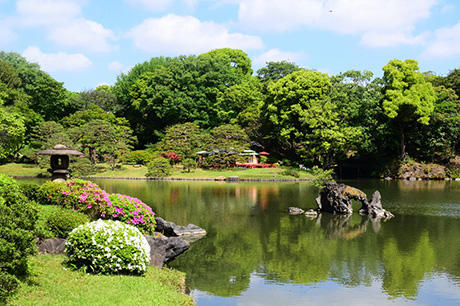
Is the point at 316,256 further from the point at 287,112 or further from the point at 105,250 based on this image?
the point at 287,112

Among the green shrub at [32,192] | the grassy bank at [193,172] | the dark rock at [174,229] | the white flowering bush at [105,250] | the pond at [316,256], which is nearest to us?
the white flowering bush at [105,250]

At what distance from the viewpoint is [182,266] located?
13.0m

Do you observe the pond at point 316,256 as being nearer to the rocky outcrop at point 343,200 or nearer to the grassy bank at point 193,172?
the rocky outcrop at point 343,200

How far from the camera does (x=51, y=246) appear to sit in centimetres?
1080

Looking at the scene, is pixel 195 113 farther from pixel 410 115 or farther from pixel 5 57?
pixel 5 57

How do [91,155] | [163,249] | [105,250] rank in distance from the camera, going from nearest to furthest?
1. [105,250]
2. [163,249]
3. [91,155]

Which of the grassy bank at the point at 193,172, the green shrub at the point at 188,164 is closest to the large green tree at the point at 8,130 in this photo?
the grassy bank at the point at 193,172

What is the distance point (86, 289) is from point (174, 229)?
9.25 m

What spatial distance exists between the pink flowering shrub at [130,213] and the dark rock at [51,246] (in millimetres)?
3451

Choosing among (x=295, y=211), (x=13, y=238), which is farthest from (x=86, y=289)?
(x=295, y=211)

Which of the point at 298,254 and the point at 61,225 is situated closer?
the point at 61,225

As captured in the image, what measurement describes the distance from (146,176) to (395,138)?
98.0 feet

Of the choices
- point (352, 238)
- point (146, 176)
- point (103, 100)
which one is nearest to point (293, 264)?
point (352, 238)

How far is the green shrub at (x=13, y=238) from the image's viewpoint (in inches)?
274
